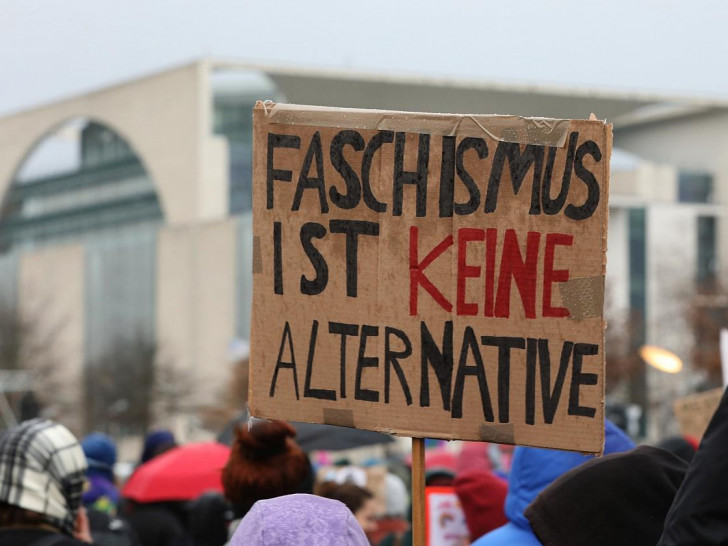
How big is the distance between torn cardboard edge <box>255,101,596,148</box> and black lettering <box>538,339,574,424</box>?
41cm

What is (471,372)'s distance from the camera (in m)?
2.99

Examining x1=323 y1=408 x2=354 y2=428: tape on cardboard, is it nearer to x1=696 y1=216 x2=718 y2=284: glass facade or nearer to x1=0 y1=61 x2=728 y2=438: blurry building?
x1=0 y1=61 x2=728 y2=438: blurry building

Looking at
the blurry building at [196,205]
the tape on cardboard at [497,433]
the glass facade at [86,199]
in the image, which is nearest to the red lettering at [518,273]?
the tape on cardboard at [497,433]

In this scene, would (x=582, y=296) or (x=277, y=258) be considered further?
(x=277, y=258)

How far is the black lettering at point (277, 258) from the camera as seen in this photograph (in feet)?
10.3

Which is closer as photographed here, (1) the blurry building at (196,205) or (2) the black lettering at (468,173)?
(2) the black lettering at (468,173)

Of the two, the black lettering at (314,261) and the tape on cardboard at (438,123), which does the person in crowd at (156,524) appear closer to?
the black lettering at (314,261)

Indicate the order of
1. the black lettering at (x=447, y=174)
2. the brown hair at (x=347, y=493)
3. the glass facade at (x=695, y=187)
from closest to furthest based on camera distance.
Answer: the black lettering at (x=447, y=174) → the brown hair at (x=347, y=493) → the glass facade at (x=695, y=187)

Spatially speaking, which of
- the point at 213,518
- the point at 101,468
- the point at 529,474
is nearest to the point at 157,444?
the point at 101,468

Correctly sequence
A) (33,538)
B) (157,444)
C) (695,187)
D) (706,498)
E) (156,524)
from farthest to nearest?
(695,187) → (157,444) → (156,524) → (33,538) → (706,498)

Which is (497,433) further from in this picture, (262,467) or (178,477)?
(178,477)

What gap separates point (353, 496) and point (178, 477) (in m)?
1.75

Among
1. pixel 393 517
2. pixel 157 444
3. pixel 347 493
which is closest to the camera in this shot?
pixel 347 493

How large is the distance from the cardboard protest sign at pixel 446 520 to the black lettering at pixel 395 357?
8.05 feet
